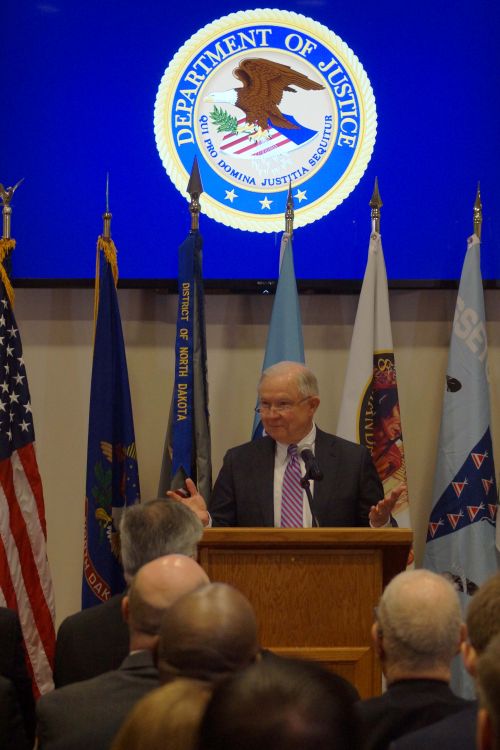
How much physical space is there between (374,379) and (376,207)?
0.82m

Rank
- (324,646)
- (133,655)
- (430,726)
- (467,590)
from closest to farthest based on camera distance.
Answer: (430,726) → (133,655) → (324,646) → (467,590)

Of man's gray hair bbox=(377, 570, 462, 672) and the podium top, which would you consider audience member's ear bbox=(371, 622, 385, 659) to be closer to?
man's gray hair bbox=(377, 570, 462, 672)

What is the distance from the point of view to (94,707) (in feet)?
7.52

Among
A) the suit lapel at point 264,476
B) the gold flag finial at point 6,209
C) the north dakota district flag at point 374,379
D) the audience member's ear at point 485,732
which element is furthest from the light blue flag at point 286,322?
the audience member's ear at point 485,732

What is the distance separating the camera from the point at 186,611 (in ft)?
6.28

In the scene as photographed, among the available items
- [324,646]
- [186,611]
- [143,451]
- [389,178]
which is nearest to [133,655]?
[186,611]

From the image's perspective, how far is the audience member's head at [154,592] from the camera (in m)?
2.39

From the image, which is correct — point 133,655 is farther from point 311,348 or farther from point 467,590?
point 311,348

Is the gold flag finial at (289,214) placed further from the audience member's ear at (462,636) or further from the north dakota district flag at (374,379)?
the audience member's ear at (462,636)

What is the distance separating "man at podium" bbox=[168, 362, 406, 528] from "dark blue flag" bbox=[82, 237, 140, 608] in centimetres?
78

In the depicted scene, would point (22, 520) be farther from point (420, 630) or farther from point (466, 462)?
point (420, 630)

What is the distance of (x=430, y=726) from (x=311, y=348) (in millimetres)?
3592

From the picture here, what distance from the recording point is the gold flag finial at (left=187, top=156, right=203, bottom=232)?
17.0ft

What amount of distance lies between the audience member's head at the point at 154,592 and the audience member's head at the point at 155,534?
1.74 ft
